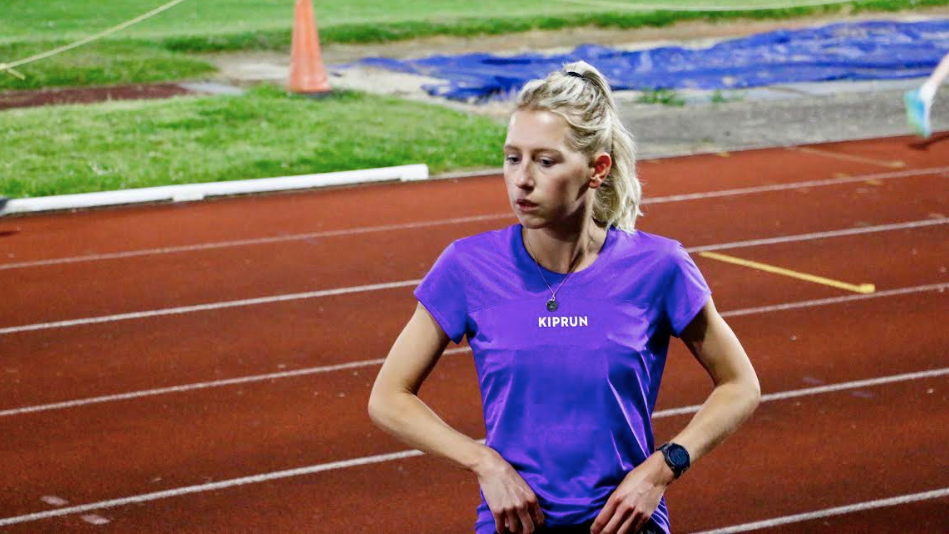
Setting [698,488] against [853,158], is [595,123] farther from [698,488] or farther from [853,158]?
[853,158]

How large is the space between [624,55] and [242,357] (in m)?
11.7

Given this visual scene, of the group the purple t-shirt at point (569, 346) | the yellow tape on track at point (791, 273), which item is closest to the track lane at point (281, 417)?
the yellow tape on track at point (791, 273)

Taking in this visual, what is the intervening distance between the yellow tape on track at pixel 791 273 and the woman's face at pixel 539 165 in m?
6.14

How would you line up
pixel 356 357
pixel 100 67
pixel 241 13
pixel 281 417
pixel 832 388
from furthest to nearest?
pixel 241 13
pixel 100 67
pixel 356 357
pixel 832 388
pixel 281 417

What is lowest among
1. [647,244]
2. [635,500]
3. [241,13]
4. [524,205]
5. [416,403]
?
[241,13]

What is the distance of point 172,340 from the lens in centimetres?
805

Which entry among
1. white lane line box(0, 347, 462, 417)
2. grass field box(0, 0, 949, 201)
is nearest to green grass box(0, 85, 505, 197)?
grass field box(0, 0, 949, 201)

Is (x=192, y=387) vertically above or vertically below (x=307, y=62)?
below

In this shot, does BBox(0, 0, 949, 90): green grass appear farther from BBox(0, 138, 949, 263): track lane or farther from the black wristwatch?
the black wristwatch

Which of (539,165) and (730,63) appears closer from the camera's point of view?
(539,165)

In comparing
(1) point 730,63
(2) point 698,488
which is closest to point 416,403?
(2) point 698,488

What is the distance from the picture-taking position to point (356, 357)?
764 cm

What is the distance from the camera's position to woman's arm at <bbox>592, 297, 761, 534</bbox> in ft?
9.30

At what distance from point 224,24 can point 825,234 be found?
15.8 m
